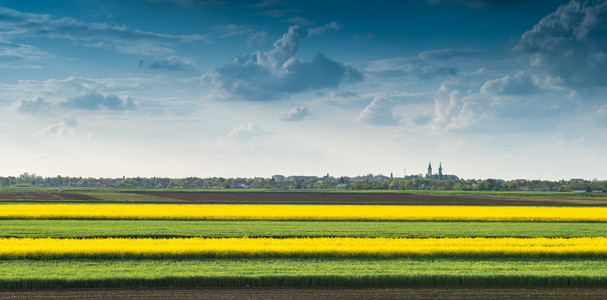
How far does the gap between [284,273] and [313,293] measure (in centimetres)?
194

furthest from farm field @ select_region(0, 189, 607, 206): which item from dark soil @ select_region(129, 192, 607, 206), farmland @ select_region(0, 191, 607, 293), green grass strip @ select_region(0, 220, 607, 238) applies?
farmland @ select_region(0, 191, 607, 293)

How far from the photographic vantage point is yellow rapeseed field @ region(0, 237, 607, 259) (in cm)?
2203

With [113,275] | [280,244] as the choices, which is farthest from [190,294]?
[280,244]

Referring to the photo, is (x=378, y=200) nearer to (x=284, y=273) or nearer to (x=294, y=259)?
(x=294, y=259)

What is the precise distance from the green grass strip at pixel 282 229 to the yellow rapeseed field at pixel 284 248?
5.05m

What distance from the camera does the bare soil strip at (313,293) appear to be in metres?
16.5

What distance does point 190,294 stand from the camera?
658 inches

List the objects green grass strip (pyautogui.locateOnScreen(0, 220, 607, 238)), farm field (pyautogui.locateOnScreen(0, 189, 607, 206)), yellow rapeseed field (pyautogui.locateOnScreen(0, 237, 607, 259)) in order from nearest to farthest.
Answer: yellow rapeseed field (pyautogui.locateOnScreen(0, 237, 607, 259)), green grass strip (pyautogui.locateOnScreen(0, 220, 607, 238)), farm field (pyautogui.locateOnScreen(0, 189, 607, 206))

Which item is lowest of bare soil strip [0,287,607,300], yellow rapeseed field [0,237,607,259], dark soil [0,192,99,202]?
bare soil strip [0,287,607,300]

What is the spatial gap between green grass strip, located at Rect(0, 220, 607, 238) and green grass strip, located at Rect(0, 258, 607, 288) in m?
9.50

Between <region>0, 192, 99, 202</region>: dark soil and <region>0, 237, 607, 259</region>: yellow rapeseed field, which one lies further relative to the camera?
<region>0, 192, 99, 202</region>: dark soil

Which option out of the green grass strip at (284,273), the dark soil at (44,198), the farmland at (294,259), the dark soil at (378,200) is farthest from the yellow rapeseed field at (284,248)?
the dark soil at (44,198)

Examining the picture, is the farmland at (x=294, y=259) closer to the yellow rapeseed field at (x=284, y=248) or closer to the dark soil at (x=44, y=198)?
the yellow rapeseed field at (x=284, y=248)

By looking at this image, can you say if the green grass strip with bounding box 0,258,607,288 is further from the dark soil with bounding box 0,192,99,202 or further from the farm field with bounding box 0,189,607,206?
the dark soil with bounding box 0,192,99,202
